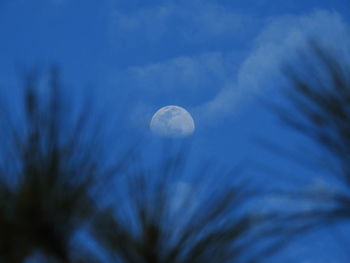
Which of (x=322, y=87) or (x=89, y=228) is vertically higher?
(x=322, y=87)

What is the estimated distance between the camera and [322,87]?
1.75m

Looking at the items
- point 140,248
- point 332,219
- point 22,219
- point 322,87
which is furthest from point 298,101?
point 22,219

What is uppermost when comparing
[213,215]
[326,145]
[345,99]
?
[345,99]

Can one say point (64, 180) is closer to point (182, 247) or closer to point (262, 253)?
point (182, 247)

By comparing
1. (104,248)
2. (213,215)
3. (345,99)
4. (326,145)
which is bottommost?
(104,248)

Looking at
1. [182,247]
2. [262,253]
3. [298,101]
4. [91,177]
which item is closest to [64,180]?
[91,177]

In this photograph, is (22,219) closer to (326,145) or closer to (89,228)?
(89,228)

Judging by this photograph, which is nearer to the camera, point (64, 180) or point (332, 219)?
point (332, 219)

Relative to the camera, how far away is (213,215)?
6.16ft

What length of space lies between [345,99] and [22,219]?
3.51 feet

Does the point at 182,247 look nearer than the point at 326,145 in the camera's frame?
No

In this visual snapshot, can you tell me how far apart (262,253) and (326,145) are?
0.40 m

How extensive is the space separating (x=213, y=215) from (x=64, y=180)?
51 cm

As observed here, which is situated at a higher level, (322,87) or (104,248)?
(322,87)
